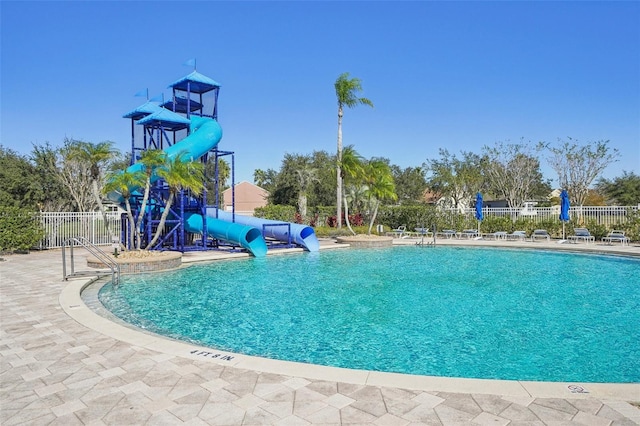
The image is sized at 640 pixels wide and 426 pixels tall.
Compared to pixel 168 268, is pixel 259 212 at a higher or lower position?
higher

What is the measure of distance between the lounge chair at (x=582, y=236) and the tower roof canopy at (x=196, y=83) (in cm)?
1858

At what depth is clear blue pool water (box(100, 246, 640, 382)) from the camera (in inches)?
234

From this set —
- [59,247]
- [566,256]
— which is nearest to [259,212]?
[59,247]

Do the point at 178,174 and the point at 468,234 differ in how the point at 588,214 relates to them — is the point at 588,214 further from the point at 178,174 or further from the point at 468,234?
the point at 178,174

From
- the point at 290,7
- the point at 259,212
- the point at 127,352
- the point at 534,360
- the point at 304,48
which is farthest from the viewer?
the point at 259,212

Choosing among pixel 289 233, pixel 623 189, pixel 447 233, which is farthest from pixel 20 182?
pixel 623 189

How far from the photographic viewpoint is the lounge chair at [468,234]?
24.7m

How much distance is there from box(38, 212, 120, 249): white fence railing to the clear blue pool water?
919cm

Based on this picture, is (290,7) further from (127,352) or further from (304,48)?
(127,352)

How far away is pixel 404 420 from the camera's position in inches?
141

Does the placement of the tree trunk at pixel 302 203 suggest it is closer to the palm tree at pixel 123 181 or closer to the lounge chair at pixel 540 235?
the lounge chair at pixel 540 235

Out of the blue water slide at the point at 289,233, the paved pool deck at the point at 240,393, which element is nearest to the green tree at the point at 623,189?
the blue water slide at the point at 289,233

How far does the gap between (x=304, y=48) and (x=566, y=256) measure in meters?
14.1

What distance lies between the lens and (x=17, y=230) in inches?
660
